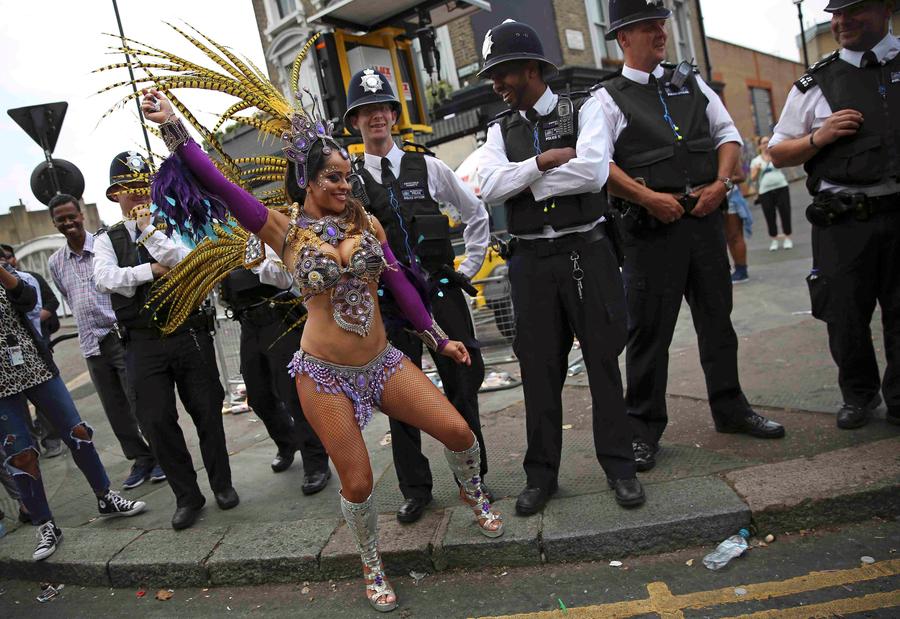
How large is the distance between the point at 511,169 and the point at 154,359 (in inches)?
107

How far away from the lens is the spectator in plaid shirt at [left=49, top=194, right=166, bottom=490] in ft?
18.9

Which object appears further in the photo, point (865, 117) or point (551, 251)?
point (865, 117)

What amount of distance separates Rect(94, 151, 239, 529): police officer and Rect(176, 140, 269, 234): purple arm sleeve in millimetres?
1545

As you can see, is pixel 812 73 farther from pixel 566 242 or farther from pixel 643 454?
pixel 643 454

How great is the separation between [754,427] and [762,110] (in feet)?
103

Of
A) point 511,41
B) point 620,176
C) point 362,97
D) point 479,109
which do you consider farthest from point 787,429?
point 479,109

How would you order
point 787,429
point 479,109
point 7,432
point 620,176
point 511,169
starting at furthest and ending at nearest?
1. point 479,109
2. point 7,432
3. point 787,429
4. point 620,176
5. point 511,169

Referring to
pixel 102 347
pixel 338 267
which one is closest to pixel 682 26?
pixel 102 347

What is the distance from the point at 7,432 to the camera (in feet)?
14.9

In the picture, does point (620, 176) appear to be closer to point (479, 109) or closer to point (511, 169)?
point (511, 169)

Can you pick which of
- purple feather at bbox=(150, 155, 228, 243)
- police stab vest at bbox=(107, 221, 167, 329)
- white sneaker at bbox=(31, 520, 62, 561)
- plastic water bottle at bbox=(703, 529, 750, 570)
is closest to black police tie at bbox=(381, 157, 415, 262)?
purple feather at bbox=(150, 155, 228, 243)

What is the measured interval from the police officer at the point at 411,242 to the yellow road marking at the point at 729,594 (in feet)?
4.14

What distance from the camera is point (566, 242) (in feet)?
11.5

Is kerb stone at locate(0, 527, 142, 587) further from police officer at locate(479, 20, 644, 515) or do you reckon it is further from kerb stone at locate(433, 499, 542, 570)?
police officer at locate(479, 20, 644, 515)
